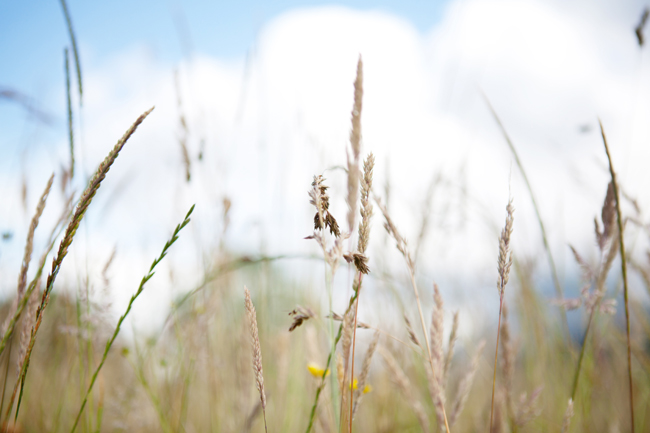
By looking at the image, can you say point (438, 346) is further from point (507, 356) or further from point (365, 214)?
point (365, 214)

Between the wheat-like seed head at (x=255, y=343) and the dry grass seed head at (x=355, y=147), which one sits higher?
the dry grass seed head at (x=355, y=147)

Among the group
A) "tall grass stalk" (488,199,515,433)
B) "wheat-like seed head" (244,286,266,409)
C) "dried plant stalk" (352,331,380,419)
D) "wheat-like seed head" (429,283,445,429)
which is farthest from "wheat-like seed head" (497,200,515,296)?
"wheat-like seed head" (244,286,266,409)

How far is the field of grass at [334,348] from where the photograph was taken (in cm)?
56

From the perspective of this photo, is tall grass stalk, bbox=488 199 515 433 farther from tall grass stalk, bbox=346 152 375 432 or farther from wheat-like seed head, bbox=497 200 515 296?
tall grass stalk, bbox=346 152 375 432

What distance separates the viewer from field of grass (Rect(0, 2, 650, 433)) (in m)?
0.56

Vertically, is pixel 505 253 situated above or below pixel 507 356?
above

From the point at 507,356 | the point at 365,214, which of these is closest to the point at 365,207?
the point at 365,214

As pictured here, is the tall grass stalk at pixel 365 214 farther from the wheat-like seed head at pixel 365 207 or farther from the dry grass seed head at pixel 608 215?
the dry grass seed head at pixel 608 215

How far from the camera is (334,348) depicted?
1.94 ft

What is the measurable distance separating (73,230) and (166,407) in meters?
1.13

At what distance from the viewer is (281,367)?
4.53 feet

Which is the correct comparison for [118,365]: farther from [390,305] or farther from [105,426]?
[390,305]

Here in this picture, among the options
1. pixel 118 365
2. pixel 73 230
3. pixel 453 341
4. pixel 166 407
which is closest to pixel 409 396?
pixel 453 341

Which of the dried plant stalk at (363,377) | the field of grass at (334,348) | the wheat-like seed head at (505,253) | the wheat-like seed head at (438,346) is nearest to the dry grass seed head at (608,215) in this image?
the field of grass at (334,348)
